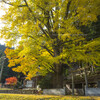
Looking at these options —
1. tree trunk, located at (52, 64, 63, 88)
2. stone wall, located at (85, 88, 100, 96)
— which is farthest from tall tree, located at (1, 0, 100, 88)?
stone wall, located at (85, 88, 100, 96)

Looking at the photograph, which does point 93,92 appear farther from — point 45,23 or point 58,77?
point 45,23

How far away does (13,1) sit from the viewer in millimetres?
9484

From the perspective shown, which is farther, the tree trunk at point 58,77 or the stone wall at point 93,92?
the tree trunk at point 58,77

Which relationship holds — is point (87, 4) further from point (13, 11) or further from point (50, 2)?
point (13, 11)

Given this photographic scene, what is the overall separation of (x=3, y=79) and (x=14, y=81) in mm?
15722

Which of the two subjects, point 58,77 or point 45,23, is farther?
point 58,77

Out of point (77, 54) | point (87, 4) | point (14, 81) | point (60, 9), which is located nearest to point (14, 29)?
point (60, 9)

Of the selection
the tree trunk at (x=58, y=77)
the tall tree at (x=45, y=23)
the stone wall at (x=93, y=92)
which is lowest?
the stone wall at (x=93, y=92)

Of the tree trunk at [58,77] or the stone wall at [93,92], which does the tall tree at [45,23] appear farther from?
the stone wall at [93,92]

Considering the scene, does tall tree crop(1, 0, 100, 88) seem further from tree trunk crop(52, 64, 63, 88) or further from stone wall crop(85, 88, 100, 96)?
stone wall crop(85, 88, 100, 96)

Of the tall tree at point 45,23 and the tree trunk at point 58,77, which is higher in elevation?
the tall tree at point 45,23

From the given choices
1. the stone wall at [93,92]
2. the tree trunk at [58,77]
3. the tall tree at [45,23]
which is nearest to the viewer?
the tall tree at [45,23]

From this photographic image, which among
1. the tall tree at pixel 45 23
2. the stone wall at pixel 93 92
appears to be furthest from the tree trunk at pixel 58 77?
the stone wall at pixel 93 92

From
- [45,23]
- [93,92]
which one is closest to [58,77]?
[93,92]
